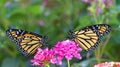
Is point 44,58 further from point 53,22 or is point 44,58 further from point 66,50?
point 53,22

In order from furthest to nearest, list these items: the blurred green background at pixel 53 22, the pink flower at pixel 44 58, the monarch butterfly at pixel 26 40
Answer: the blurred green background at pixel 53 22 < the monarch butterfly at pixel 26 40 < the pink flower at pixel 44 58

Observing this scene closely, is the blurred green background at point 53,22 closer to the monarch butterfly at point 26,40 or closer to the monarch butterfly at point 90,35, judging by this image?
the monarch butterfly at point 90,35

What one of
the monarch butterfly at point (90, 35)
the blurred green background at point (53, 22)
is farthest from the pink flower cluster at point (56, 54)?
the blurred green background at point (53, 22)

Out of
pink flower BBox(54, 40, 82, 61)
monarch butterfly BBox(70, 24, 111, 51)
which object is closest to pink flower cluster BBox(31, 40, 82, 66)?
pink flower BBox(54, 40, 82, 61)

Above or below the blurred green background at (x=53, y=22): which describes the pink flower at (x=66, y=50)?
below

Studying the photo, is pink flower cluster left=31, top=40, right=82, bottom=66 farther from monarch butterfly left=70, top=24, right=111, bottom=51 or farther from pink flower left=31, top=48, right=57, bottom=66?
monarch butterfly left=70, top=24, right=111, bottom=51

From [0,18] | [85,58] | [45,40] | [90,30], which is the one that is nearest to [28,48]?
[45,40]
